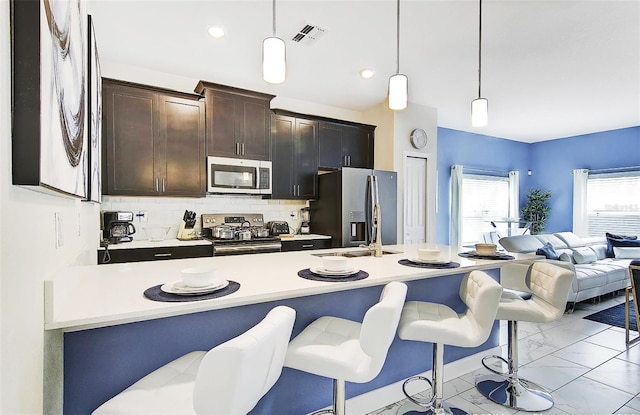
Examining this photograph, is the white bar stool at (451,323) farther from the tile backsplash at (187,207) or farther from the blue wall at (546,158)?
the blue wall at (546,158)

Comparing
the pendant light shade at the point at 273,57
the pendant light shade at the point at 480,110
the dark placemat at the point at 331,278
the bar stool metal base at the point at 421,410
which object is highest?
the pendant light shade at the point at 273,57

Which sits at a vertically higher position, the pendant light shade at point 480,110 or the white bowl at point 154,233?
the pendant light shade at point 480,110

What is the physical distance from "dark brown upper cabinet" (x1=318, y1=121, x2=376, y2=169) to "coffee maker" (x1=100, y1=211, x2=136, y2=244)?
2.40 m

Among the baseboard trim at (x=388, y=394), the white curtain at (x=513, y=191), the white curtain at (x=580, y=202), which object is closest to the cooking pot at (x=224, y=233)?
the baseboard trim at (x=388, y=394)

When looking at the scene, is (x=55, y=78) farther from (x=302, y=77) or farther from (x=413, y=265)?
(x=302, y=77)

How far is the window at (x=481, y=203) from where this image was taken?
6.50 metres

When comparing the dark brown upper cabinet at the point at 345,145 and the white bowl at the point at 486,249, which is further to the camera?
the dark brown upper cabinet at the point at 345,145

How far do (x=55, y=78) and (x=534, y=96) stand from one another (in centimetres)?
516

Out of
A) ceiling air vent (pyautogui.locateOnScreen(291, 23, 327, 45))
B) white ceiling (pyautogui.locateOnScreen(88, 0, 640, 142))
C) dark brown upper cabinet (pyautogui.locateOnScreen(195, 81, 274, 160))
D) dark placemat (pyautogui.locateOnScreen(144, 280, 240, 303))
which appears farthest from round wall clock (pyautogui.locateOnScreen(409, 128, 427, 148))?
dark placemat (pyautogui.locateOnScreen(144, 280, 240, 303))

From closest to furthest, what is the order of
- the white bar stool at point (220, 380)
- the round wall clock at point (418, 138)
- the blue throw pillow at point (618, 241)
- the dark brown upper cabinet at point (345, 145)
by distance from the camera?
1. the white bar stool at point (220, 380)
2. the dark brown upper cabinet at point (345, 145)
3. the round wall clock at point (418, 138)
4. the blue throw pillow at point (618, 241)

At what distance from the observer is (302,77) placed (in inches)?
151

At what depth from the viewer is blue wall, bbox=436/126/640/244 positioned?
6095mm

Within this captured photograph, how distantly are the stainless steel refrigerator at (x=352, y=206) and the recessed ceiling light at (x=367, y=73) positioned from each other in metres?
1.09

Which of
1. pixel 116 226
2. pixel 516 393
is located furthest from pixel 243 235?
pixel 516 393
